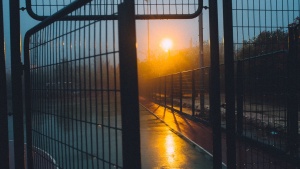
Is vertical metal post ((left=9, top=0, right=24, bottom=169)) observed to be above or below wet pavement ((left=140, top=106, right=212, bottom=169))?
above

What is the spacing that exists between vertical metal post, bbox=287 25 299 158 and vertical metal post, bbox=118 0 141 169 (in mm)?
3029

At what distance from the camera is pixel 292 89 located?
477cm

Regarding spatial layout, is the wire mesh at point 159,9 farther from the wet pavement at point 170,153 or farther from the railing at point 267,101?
the wet pavement at point 170,153

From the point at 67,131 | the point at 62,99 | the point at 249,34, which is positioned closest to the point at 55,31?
the point at 62,99

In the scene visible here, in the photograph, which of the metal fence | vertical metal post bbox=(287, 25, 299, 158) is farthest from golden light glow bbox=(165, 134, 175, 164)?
vertical metal post bbox=(287, 25, 299, 158)

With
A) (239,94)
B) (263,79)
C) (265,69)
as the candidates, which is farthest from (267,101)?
(239,94)

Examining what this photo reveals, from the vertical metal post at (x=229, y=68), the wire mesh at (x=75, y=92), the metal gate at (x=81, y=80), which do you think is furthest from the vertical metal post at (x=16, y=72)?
the vertical metal post at (x=229, y=68)

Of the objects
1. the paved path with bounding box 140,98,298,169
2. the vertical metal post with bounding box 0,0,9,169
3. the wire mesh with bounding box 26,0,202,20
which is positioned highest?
the wire mesh with bounding box 26,0,202,20

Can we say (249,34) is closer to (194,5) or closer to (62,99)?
(194,5)

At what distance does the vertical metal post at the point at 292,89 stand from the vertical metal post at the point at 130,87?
3.03m

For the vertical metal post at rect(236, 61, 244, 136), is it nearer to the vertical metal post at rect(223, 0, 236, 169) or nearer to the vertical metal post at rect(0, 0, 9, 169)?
the vertical metal post at rect(223, 0, 236, 169)

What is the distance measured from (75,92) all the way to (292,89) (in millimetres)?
2964

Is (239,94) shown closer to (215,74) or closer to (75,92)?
(215,74)

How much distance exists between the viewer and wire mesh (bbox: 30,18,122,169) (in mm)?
2242
